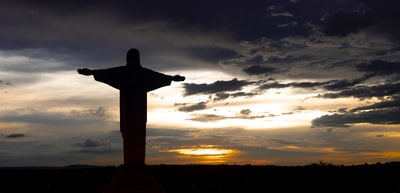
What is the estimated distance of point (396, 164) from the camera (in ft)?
90.5

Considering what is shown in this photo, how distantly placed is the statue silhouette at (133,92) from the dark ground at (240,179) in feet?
48.2

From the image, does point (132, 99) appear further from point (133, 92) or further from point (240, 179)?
point (240, 179)

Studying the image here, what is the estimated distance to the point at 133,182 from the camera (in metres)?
9.30

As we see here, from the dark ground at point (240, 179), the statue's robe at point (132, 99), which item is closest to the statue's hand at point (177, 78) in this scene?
the statue's robe at point (132, 99)

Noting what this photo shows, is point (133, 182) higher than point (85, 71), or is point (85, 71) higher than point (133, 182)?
point (85, 71)

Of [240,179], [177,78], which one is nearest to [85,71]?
[177,78]

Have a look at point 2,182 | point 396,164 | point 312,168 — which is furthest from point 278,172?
point 2,182

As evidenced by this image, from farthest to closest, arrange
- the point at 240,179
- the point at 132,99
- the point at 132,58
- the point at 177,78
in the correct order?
the point at 240,179, the point at 177,78, the point at 132,58, the point at 132,99

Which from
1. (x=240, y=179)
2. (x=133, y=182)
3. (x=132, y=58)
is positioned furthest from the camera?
(x=240, y=179)

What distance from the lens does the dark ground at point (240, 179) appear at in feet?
79.9

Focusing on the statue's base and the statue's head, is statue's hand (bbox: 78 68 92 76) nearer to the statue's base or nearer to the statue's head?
the statue's head

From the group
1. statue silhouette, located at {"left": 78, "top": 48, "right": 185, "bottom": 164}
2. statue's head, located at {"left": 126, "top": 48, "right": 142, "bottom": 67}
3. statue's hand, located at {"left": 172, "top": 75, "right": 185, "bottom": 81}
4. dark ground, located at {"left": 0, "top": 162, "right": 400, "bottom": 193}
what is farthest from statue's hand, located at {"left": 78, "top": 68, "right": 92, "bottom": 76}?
dark ground, located at {"left": 0, "top": 162, "right": 400, "bottom": 193}

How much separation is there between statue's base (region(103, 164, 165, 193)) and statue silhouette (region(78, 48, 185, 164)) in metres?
0.25

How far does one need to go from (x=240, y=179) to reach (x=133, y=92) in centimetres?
1706
